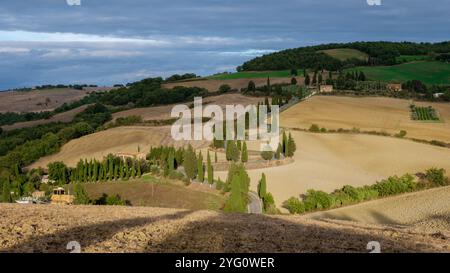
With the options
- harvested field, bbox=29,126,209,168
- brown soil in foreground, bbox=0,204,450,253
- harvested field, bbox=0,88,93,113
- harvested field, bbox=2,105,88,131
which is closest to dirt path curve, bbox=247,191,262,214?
brown soil in foreground, bbox=0,204,450,253

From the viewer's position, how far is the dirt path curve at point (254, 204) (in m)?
35.4

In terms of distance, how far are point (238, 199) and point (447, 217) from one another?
36.7 ft

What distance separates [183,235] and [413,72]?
12072 centimetres

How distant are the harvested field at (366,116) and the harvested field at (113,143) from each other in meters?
15.9

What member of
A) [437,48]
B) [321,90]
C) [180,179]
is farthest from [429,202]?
[437,48]

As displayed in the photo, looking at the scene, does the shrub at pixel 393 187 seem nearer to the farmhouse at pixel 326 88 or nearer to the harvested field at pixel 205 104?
the harvested field at pixel 205 104

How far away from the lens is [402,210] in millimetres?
31219

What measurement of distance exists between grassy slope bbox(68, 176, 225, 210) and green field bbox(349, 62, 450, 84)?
261 feet

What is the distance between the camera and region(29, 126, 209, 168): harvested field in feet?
217

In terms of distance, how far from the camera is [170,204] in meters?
38.8

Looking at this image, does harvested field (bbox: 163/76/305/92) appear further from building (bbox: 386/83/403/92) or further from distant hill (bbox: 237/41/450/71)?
distant hill (bbox: 237/41/450/71)

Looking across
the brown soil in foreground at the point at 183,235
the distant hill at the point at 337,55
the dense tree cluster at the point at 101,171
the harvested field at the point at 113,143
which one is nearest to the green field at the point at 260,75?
the distant hill at the point at 337,55

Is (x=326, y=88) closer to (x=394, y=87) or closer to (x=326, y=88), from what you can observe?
(x=326, y=88)
